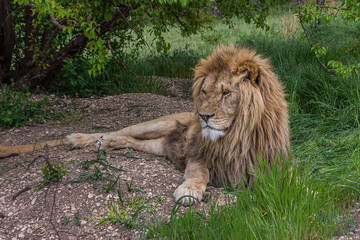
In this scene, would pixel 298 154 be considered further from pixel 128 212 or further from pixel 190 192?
pixel 128 212

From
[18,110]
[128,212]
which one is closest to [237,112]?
[128,212]

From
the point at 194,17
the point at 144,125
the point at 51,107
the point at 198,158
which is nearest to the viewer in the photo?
the point at 198,158

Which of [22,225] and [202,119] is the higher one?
[202,119]

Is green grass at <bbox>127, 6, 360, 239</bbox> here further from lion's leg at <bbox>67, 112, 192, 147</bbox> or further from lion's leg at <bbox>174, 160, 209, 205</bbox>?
lion's leg at <bbox>67, 112, 192, 147</bbox>

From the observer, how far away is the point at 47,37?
6.31 meters

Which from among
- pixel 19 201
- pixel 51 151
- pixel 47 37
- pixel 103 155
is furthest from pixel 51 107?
pixel 19 201

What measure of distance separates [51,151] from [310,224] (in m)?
2.77

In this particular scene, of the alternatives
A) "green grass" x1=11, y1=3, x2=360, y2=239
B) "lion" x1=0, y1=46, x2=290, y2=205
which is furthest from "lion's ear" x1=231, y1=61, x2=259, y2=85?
"green grass" x1=11, y1=3, x2=360, y2=239

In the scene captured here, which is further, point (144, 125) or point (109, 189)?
point (144, 125)

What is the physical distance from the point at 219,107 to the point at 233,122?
182mm

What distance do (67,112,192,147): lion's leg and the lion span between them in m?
0.79

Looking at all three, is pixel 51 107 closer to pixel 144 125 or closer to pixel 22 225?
pixel 144 125

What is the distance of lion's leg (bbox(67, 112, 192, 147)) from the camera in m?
4.50

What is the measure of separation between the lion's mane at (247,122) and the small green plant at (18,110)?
111 inches
